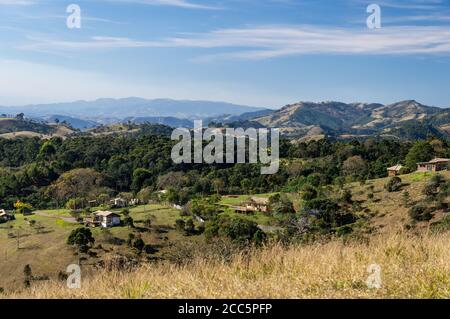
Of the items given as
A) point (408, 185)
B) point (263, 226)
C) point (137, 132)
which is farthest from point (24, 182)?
point (137, 132)

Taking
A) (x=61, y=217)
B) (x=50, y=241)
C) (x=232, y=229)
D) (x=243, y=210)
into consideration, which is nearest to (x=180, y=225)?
(x=232, y=229)

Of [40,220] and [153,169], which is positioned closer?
[40,220]

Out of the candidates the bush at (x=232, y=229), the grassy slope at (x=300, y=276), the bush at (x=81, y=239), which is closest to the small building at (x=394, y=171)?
the bush at (x=232, y=229)

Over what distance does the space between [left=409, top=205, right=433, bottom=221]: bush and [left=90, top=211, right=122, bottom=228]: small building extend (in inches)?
966

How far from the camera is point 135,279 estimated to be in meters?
4.87

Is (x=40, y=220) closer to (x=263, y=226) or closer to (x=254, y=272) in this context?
(x=263, y=226)

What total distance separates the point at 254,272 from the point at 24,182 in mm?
63685

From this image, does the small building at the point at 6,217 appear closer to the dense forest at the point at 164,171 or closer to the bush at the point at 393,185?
the dense forest at the point at 164,171

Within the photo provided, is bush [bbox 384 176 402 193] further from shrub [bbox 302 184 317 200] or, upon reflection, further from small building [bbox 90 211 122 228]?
small building [bbox 90 211 122 228]

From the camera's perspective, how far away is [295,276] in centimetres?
473

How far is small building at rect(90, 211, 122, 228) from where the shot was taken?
4075cm

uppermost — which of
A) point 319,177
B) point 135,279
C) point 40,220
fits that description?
point 135,279

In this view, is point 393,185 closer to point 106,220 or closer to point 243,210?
point 243,210

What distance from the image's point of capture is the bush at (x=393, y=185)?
133 feet
